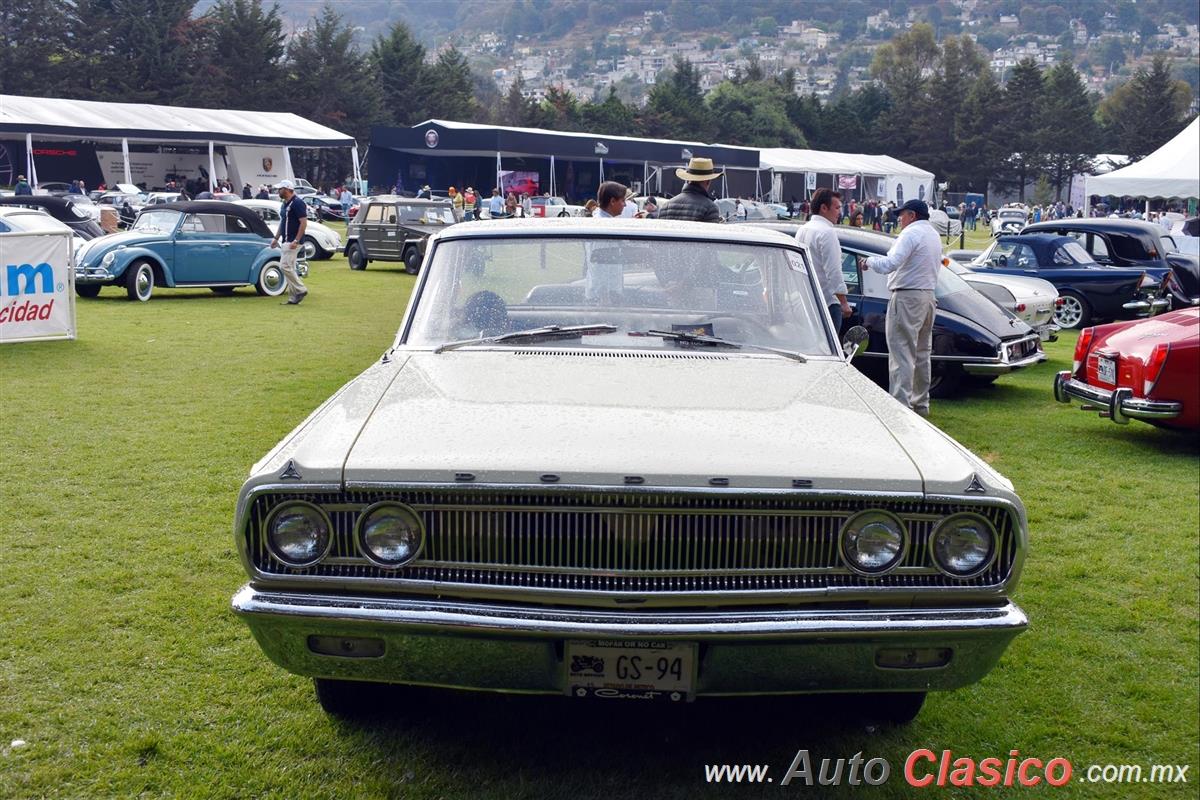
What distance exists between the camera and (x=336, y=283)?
23578 mm

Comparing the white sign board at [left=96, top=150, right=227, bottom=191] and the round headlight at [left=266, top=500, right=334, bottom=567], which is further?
the white sign board at [left=96, top=150, right=227, bottom=191]

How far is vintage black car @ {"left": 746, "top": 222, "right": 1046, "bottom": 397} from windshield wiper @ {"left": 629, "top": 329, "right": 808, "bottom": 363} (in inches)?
258

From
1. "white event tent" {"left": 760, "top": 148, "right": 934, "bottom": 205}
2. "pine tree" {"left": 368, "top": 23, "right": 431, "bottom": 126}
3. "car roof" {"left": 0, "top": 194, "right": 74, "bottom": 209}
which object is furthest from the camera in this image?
"pine tree" {"left": 368, "top": 23, "right": 431, "bottom": 126}

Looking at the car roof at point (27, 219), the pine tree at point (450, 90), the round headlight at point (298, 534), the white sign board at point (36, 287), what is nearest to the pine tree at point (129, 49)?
the pine tree at point (450, 90)

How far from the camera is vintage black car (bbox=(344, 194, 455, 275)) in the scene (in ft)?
87.9

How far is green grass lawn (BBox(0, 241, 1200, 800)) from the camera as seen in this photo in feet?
12.4

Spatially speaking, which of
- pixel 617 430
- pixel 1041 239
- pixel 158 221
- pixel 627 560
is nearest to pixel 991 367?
pixel 1041 239

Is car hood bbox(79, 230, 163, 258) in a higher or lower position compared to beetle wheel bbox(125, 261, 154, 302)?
higher

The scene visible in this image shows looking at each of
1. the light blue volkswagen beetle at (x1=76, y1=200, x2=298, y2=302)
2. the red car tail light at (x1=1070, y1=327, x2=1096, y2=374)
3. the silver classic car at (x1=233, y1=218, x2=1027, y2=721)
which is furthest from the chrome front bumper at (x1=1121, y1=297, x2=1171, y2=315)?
the silver classic car at (x1=233, y1=218, x2=1027, y2=721)

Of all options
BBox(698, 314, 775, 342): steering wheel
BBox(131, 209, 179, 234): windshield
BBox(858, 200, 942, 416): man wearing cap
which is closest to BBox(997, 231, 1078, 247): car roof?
BBox(858, 200, 942, 416): man wearing cap

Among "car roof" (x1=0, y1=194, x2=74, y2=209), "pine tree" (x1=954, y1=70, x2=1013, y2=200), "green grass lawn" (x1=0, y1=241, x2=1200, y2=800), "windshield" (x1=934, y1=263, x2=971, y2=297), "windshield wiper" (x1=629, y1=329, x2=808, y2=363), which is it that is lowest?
"green grass lawn" (x1=0, y1=241, x2=1200, y2=800)

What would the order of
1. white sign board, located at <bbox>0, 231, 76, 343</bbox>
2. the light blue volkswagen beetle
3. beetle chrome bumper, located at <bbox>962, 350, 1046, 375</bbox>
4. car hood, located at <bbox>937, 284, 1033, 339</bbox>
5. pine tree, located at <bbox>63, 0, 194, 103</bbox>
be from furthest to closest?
pine tree, located at <bbox>63, 0, 194, 103</bbox> < the light blue volkswagen beetle < white sign board, located at <bbox>0, 231, 76, 343</bbox> < car hood, located at <bbox>937, 284, 1033, 339</bbox> < beetle chrome bumper, located at <bbox>962, 350, 1046, 375</bbox>

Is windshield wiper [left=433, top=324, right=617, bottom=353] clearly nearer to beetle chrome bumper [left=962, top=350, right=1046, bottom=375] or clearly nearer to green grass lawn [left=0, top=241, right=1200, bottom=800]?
green grass lawn [left=0, top=241, right=1200, bottom=800]

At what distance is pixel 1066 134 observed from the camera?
308ft
